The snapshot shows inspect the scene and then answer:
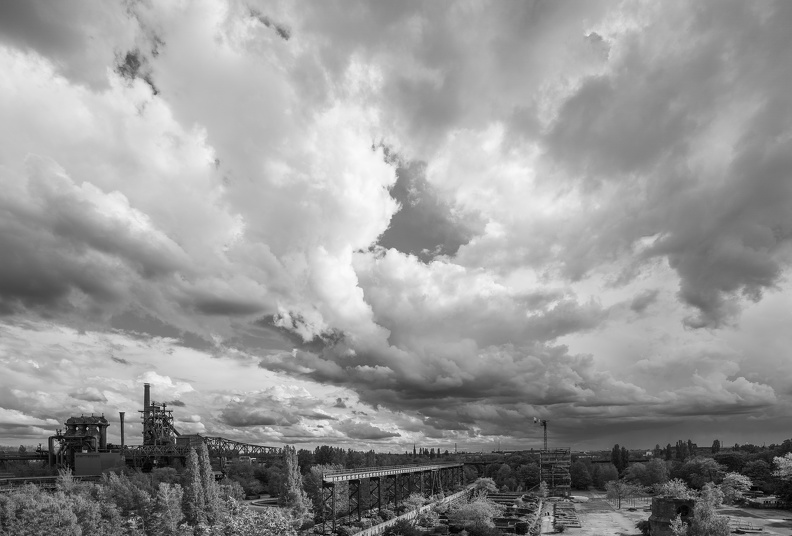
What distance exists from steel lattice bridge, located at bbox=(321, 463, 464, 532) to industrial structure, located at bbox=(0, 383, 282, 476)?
57743mm

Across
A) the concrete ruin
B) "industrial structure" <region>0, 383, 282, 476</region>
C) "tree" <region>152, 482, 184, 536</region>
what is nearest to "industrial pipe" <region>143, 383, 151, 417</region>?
"industrial structure" <region>0, 383, 282, 476</region>

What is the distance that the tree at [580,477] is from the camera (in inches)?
7433

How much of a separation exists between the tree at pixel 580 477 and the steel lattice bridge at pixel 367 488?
48284 millimetres

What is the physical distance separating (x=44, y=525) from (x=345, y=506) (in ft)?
178

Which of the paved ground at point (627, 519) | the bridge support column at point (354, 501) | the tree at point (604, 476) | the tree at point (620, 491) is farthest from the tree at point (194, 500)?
the tree at point (604, 476)

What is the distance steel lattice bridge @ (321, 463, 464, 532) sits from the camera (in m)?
71.9

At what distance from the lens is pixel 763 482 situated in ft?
458

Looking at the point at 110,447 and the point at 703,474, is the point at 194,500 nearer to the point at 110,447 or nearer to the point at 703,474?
the point at 110,447

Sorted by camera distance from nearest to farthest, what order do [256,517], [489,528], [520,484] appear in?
1. [256,517]
2. [489,528]
3. [520,484]

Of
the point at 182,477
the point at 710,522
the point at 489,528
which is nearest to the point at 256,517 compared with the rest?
the point at 710,522

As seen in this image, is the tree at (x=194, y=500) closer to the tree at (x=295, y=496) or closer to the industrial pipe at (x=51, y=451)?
the tree at (x=295, y=496)

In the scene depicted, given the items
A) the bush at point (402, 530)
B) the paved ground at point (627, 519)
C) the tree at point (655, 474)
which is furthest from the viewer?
the tree at point (655, 474)

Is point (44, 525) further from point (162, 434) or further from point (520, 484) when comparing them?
point (520, 484)

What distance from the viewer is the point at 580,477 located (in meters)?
189
